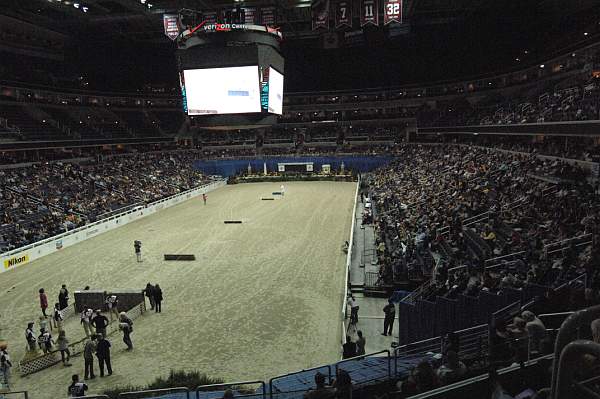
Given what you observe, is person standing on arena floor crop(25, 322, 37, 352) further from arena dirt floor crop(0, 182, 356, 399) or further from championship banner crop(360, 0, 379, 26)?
championship banner crop(360, 0, 379, 26)

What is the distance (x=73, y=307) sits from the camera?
15961 millimetres

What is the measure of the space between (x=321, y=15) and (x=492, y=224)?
15.2 meters

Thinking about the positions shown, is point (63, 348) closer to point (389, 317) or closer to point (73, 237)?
point (389, 317)

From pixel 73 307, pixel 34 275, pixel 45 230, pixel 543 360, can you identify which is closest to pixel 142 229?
pixel 45 230

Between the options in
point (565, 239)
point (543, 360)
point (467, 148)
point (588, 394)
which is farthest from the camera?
point (467, 148)

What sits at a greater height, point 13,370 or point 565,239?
point 565,239

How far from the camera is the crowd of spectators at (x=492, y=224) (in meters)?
11.8

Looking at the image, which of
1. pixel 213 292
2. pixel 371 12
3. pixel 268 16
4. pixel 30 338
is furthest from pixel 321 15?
pixel 30 338

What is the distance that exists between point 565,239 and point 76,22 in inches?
2027

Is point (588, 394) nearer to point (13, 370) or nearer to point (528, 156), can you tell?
point (13, 370)

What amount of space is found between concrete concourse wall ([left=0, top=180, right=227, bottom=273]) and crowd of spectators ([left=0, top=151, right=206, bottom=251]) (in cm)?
67

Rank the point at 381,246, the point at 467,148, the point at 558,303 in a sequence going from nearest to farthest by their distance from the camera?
the point at 558,303
the point at 381,246
the point at 467,148

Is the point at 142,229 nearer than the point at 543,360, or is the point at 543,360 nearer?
the point at 543,360

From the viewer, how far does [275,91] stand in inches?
1303
